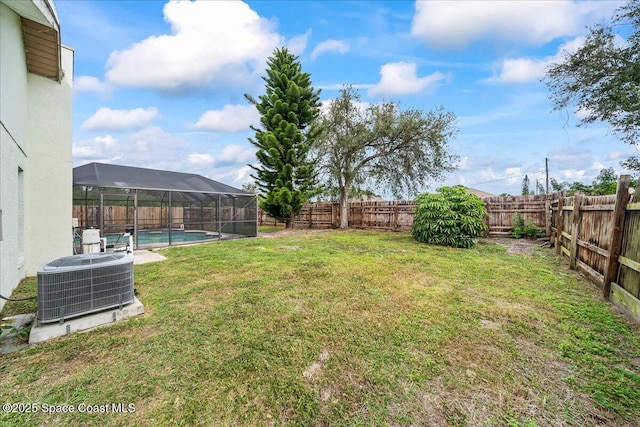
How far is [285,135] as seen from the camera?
11.9 m

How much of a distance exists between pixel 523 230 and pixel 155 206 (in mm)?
14871

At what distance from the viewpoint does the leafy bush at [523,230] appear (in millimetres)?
8578

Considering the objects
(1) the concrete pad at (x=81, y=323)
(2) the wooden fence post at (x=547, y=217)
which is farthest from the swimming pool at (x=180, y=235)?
(2) the wooden fence post at (x=547, y=217)

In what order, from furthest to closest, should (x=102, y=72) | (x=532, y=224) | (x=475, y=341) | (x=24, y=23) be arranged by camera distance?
1. (x=532, y=224)
2. (x=102, y=72)
3. (x=24, y=23)
4. (x=475, y=341)

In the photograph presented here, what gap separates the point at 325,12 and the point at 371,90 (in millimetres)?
6287

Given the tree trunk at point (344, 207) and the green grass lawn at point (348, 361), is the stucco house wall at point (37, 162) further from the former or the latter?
the tree trunk at point (344, 207)

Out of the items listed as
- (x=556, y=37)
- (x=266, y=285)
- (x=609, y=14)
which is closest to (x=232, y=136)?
(x=266, y=285)

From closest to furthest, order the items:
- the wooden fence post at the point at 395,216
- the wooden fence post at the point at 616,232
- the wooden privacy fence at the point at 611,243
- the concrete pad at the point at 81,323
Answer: the concrete pad at the point at 81,323 < the wooden privacy fence at the point at 611,243 < the wooden fence post at the point at 616,232 < the wooden fence post at the point at 395,216

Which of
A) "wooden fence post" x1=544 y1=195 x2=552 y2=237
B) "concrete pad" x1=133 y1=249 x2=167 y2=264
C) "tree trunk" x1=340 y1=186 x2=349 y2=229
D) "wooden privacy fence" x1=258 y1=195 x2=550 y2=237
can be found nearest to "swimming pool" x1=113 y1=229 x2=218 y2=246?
"concrete pad" x1=133 y1=249 x2=167 y2=264

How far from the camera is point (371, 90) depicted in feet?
42.6

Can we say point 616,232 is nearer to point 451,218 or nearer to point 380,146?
point 451,218

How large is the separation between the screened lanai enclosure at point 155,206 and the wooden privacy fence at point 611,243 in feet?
29.8

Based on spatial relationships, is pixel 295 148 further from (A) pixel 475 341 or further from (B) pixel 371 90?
(A) pixel 475 341

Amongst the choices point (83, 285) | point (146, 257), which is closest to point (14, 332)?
point (83, 285)
